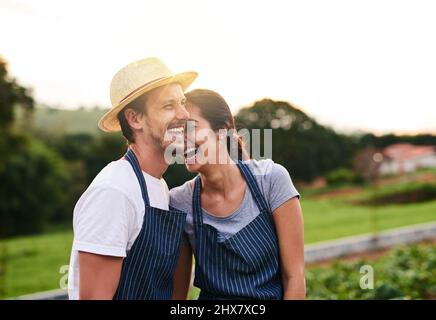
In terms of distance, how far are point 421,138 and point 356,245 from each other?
9854 millimetres

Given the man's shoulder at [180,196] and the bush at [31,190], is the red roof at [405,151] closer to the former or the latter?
the bush at [31,190]

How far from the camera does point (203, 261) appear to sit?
2301mm

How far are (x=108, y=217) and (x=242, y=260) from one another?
558 millimetres

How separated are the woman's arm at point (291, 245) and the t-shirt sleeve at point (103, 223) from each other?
1.97 feet

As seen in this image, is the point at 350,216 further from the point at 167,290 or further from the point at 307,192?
the point at 167,290

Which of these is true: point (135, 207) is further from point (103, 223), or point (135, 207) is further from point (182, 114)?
point (182, 114)

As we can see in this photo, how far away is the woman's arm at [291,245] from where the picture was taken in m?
2.26

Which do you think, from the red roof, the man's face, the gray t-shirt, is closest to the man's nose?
the man's face

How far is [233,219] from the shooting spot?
2328mm

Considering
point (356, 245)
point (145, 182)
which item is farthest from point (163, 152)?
point (356, 245)

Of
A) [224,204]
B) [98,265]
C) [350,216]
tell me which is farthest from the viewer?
[350,216]

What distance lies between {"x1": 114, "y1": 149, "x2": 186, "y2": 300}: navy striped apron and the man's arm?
0.30 feet

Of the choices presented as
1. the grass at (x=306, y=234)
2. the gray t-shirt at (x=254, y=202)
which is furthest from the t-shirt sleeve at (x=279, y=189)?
the grass at (x=306, y=234)
